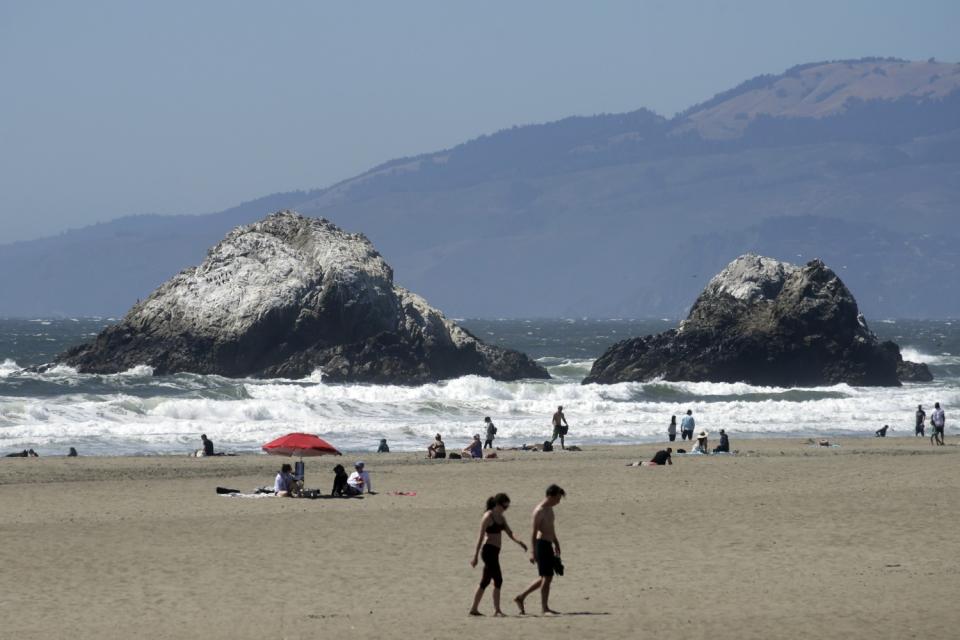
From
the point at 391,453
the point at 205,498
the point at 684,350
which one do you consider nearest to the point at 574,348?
the point at 684,350

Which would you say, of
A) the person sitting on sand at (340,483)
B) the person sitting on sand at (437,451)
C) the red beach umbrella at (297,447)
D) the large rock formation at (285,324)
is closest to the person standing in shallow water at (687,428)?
the person sitting on sand at (437,451)

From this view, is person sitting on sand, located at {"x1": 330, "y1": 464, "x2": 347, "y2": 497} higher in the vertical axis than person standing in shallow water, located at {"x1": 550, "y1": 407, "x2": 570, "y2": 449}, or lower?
lower

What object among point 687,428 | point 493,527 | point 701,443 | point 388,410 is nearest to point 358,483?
point 493,527

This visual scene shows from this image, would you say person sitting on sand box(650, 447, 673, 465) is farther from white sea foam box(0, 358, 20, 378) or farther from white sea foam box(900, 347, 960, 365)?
white sea foam box(900, 347, 960, 365)

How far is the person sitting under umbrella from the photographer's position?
84.2 ft

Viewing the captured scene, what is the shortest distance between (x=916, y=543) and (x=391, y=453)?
62.3 feet

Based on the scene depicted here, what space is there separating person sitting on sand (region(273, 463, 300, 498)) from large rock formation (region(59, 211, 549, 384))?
3702 cm

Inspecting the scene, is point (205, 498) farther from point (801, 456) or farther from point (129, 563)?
point (801, 456)

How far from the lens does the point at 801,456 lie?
34.2m

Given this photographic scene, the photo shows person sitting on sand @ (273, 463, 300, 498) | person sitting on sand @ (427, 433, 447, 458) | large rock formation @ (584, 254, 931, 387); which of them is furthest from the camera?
large rock formation @ (584, 254, 931, 387)

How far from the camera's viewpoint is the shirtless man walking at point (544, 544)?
1506 centimetres

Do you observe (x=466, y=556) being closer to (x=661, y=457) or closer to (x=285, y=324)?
(x=661, y=457)

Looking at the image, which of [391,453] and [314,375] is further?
[314,375]

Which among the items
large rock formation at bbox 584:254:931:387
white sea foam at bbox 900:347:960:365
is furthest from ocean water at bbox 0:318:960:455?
white sea foam at bbox 900:347:960:365
